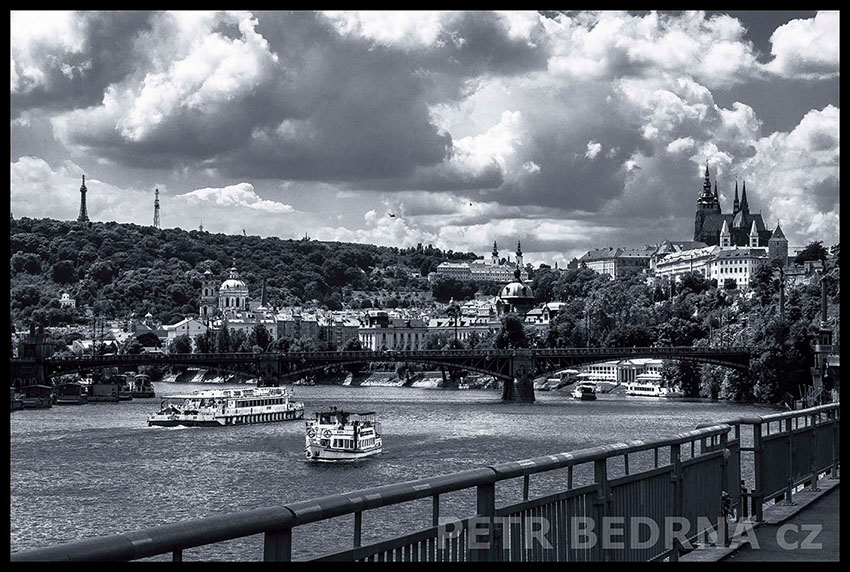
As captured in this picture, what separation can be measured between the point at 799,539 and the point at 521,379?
3357 inches

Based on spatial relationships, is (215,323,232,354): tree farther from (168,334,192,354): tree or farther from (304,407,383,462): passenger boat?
(304,407,383,462): passenger boat

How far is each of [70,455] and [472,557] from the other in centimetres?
4623

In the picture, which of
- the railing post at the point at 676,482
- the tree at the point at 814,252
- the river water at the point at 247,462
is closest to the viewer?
the railing post at the point at 676,482

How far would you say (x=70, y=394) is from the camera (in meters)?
105

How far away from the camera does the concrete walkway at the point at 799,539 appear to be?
921 cm

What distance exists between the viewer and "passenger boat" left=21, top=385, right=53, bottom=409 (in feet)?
305

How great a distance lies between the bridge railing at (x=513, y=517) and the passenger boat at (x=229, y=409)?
2528 inches

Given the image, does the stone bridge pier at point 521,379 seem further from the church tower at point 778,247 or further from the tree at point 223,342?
the church tower at point 778,247

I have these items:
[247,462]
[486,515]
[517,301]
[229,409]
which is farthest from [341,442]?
[517,301]

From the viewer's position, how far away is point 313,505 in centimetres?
471

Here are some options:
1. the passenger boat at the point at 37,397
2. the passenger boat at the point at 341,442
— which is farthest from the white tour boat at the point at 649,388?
the passenger boat at the point at 341,442

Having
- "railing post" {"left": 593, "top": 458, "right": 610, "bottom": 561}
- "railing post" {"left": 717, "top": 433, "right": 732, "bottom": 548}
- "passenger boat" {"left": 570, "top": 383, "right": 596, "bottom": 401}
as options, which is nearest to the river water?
"railing post" {"left": 717, "top": 433, "right": 732, "bottom": 548}

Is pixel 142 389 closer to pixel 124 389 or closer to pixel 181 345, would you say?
pixel 124 389

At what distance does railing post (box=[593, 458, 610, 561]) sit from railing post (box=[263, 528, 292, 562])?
11.0ft
